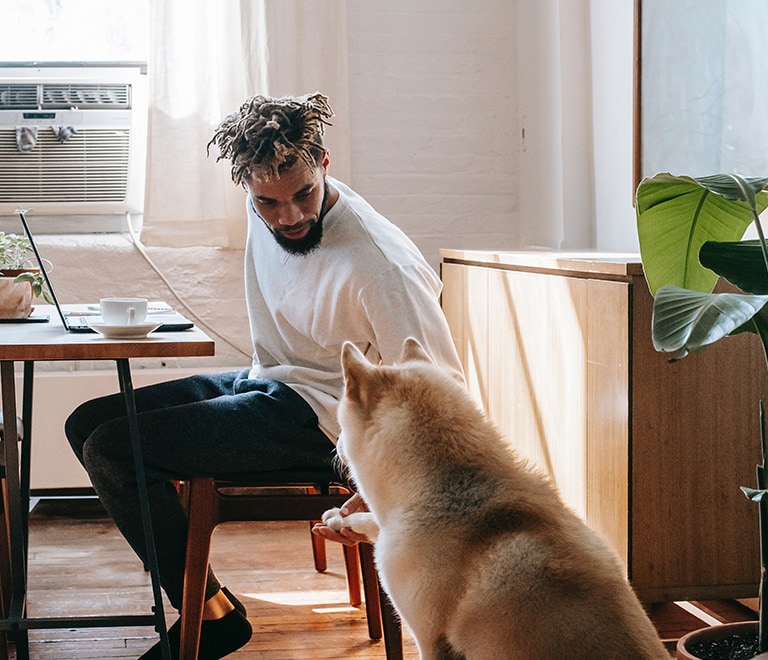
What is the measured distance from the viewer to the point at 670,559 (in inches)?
80.0

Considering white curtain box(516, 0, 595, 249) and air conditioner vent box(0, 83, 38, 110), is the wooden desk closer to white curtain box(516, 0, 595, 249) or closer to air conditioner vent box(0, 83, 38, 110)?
air conditioner vent box(0, 83, 38, 110)

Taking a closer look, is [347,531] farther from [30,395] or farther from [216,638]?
[30,395]

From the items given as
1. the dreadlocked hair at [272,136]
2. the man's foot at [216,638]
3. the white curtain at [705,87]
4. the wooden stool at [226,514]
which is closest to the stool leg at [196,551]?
the wooden stool at [226,514]

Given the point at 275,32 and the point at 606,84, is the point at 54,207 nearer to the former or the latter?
the point at 275,32

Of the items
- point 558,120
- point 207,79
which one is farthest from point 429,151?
point 207,79

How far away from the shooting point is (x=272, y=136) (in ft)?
6.54

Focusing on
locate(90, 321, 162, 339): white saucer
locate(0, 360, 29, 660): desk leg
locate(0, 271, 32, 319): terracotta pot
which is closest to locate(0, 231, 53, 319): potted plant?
locate(0, 271, 32, 319): terracotta pot

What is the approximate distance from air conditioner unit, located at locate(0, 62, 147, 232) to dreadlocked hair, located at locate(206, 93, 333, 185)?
1615 mm

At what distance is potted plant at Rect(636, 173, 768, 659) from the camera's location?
1.38 meters

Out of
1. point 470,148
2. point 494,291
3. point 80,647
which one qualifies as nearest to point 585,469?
→ point 494,291

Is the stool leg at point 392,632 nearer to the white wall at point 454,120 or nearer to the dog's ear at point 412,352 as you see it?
the dog's ear at point 412,352

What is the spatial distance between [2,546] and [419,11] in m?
2.34

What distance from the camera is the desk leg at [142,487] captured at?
73.2 inches

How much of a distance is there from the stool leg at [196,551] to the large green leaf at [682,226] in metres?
0.95
